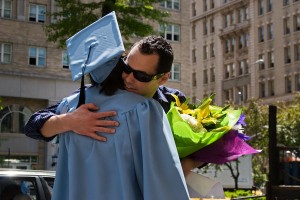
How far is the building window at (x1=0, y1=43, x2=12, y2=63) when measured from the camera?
32.9 m

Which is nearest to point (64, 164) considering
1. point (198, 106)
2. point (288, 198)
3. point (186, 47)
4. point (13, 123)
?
point (198, 106)

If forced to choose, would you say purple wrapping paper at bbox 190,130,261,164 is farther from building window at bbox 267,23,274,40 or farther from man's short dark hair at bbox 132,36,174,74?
building window at bbox 267,23,274,40

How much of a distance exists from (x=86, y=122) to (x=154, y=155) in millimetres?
372

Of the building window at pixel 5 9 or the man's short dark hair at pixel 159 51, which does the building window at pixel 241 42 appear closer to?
the building window at pixel 5 9

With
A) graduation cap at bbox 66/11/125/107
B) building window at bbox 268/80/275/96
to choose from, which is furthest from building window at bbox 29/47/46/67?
building window at bbox 268/80/275/96

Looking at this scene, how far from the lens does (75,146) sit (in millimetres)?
2670

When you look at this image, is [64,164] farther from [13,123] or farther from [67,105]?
[13,123]

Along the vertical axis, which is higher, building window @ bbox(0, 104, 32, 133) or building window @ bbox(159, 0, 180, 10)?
building window @ bbox(159, 0, 180, 10)

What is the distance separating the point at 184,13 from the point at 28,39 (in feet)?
37.8

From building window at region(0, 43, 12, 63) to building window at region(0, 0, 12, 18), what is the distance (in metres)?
1.85

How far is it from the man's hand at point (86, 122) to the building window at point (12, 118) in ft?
101

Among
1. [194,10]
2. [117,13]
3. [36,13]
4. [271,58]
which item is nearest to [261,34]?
[271,58]

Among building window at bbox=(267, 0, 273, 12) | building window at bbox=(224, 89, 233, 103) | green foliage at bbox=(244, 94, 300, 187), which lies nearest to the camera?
green foliage at bbox=(244, 94, 300, 187)

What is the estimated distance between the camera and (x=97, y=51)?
8.89ft
